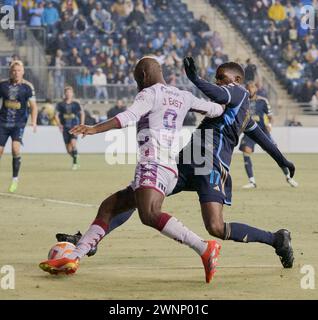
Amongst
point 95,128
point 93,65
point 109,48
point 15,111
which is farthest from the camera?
point 109,48

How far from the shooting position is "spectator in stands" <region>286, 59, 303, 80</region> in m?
37.8

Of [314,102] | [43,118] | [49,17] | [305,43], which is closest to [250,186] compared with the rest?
[43,118]

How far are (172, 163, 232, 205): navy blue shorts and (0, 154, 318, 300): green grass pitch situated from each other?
769 millimetres

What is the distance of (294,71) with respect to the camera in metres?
37.8

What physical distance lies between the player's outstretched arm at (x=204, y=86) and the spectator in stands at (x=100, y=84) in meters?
24.0

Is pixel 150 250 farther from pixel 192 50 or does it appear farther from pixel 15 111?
pixel 192 50

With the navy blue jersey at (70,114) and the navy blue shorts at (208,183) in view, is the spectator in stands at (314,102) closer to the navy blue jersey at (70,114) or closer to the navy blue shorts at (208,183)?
the navy blue jersey at (70,114)

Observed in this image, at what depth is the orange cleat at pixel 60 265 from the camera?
9.77 metres

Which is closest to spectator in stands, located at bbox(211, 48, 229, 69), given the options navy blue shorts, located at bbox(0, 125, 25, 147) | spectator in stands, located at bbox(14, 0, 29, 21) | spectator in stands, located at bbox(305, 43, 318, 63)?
spectator in stands, located at bbox(305, 43, 318, 63)

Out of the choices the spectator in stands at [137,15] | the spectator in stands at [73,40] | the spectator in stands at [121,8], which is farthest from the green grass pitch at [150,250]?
the spectator in stands at [121,8]

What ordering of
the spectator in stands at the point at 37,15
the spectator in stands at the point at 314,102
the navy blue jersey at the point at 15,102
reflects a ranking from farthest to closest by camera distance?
the spectator in stands at the point at 314,102
the spectator in stands at the point at 37,15
the navy blue jersey at the point at 15,102

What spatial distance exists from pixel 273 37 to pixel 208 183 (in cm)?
2983

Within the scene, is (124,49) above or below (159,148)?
below

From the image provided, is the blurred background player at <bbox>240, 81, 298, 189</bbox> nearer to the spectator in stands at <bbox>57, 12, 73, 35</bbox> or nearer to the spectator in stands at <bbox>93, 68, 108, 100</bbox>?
the spectator in stands at <bbox>93, 68, 108, 100</bbox>
